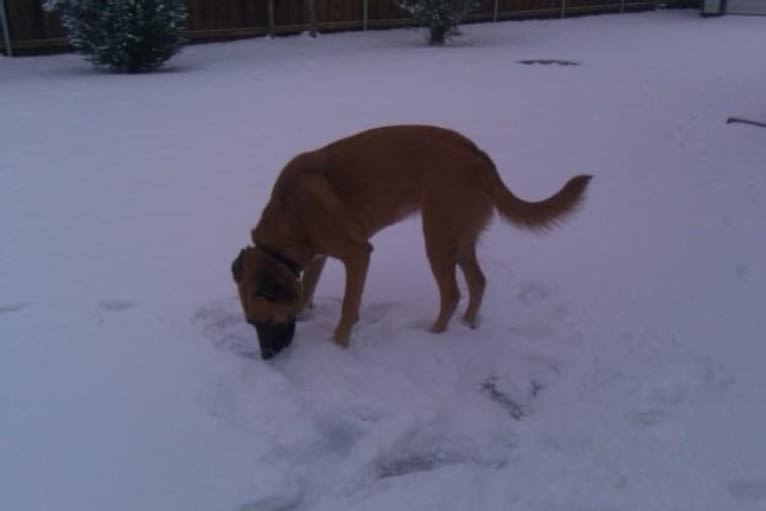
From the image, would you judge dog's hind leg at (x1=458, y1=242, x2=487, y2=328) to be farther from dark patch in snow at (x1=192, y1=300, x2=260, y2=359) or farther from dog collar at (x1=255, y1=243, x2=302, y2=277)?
dark patch in snow at (x1=192, y1=300, x2=260, y2=359)

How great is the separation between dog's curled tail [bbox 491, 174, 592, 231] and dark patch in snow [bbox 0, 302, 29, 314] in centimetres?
226

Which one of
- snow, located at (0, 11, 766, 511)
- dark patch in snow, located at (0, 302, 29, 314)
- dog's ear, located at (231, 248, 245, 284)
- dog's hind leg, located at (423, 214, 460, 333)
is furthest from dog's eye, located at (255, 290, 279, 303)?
dark patch in snow, located at (0, 302, 29, 314)

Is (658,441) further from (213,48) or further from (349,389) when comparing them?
(213,48)

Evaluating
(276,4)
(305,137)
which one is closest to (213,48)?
(276,4)

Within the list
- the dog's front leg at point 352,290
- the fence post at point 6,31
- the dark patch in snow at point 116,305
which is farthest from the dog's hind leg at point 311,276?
the fence post at point 6,31

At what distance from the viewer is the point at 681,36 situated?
1578 cm

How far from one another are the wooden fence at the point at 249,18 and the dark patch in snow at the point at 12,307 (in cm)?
952

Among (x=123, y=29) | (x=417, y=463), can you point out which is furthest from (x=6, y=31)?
(x=417, y=463)

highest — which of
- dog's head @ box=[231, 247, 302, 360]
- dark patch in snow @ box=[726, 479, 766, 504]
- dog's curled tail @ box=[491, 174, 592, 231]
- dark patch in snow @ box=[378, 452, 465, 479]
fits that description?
dog's curled tail @ box=[491, 174, 592, 231]

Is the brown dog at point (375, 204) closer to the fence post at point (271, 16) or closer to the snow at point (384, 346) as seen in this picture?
the snow at point (384, 346)

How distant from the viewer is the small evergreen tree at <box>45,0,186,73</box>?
972cm

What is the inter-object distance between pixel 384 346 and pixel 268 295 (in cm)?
58

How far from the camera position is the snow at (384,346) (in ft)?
7.58

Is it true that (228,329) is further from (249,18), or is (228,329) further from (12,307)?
(249,18)
